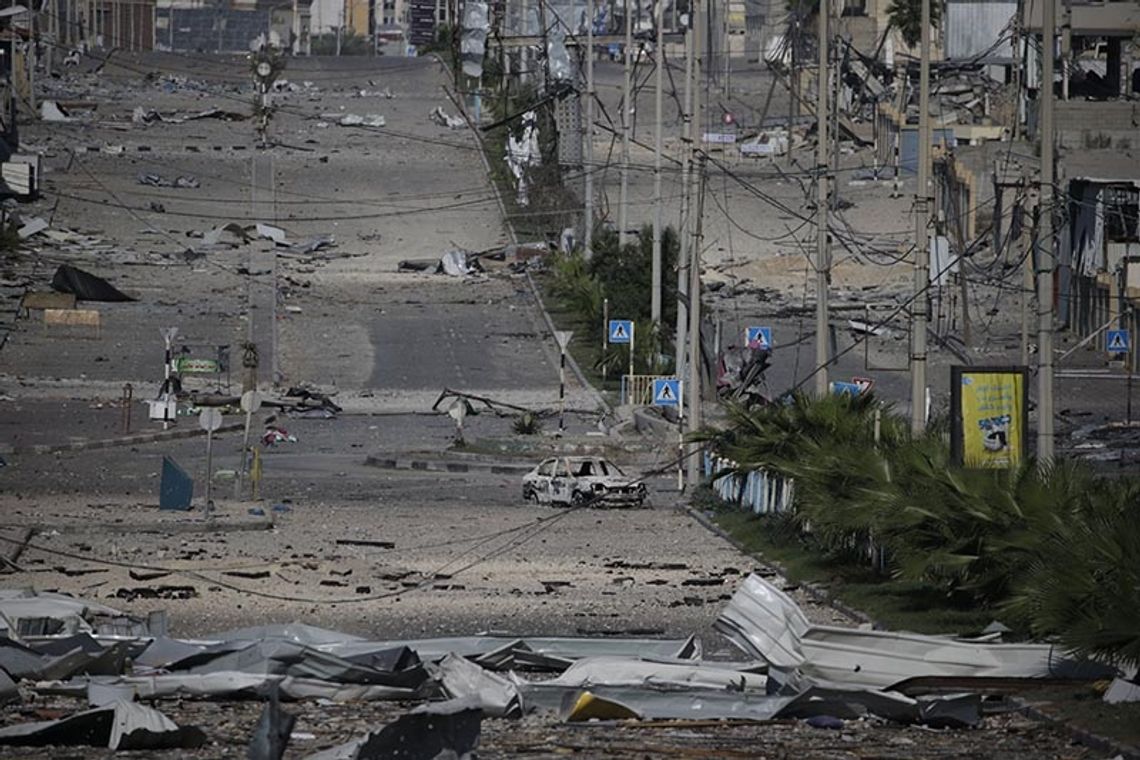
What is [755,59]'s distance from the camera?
141 meters

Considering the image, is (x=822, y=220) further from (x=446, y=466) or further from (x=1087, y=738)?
(x=1087, y=738)

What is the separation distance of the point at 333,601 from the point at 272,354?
107 feet

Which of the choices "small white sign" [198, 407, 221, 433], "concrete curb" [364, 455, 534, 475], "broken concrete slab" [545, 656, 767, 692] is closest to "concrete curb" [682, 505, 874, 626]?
"broken concrete slab" [545, 656, 767, 692]

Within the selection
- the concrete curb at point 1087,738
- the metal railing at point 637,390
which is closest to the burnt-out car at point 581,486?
the metal railing at point 637,390

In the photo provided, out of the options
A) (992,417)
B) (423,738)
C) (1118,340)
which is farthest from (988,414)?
(1118,340)

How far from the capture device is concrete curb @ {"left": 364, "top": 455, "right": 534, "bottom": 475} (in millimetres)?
45469

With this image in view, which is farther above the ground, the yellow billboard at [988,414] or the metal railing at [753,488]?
the yellow billboard at [988,414]

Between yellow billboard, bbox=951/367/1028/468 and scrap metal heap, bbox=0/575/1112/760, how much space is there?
5166mm

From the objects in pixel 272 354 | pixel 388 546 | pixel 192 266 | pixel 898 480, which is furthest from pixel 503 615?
pixel 192 266

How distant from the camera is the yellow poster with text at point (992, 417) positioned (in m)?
27.1

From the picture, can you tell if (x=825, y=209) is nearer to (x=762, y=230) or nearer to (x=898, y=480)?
(x=898, y=480)

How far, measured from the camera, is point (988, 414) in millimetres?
27328

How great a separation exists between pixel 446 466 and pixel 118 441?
Answer: 6512 mm

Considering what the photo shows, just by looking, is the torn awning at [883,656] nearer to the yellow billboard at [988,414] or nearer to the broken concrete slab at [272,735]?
the yellow billboard at [988,414]
